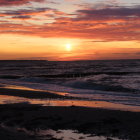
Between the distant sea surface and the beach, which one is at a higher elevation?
the beach

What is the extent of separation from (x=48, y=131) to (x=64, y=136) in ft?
2.57

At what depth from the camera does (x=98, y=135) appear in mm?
7789

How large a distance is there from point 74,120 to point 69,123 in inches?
18.4

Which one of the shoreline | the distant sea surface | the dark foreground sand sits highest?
the dark foreground sand

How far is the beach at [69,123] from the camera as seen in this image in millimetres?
7736

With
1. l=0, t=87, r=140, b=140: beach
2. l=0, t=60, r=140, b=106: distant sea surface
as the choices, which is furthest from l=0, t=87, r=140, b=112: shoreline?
l=0, t=87, r=140, b=140: beach

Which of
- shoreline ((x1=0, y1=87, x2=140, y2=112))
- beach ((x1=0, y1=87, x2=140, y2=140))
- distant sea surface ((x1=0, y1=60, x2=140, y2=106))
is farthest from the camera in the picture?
distant sea surface ((x1=0, y1=60, x2=140, y2=106))

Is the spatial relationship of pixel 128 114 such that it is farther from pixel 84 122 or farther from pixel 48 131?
pixel 48 131

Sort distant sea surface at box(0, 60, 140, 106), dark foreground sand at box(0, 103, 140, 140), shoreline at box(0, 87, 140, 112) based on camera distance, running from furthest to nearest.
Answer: distant sea surface at box(0, 60, 140, 106)
shoreline at box(0, 87, 140, 112)
dark foreground sand at box(0, 103, 140, 140)

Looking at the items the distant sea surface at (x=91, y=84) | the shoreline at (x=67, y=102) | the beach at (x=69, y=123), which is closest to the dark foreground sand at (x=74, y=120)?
the beach at (x=69, y=123)

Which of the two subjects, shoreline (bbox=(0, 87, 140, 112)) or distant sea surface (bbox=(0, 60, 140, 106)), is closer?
shoreline (bbox=(0, 87, 140, 112))

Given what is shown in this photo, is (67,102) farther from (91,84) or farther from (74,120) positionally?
(91,84)

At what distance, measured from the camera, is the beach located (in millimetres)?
7736

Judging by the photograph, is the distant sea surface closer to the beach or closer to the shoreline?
the shoreline
